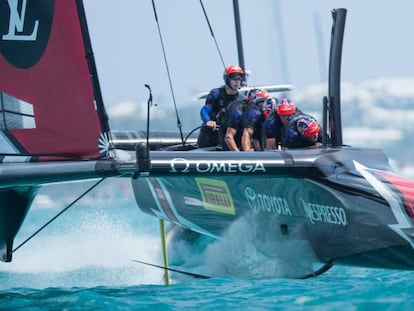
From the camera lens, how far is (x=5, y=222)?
18.7ft

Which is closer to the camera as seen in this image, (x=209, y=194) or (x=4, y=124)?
(x=4, y=124)

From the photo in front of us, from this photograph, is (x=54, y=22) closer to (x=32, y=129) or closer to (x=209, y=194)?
(x=32, y=129)

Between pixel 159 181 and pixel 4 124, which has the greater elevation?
pixel 4 124

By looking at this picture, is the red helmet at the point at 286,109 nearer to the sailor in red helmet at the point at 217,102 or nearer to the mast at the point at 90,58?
the sailor in red helmet at the point at 217,102

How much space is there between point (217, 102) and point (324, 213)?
2169mm

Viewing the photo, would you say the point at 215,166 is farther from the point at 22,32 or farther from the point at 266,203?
the point at 22,32

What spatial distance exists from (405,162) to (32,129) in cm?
3241

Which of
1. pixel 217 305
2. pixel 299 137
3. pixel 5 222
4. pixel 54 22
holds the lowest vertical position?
pixel 217 305

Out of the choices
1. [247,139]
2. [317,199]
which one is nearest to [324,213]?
[317,199]

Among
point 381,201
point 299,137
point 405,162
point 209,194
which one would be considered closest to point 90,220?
point 209,194

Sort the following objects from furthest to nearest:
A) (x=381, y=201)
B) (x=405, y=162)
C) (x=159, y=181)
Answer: (x=405, y=162) → (x=159, y=181) → (x=381, y=201)

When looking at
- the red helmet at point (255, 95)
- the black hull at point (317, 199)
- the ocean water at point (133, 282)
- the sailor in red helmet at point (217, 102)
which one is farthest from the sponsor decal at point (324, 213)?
the sailor in red helmet at point (217, 102)

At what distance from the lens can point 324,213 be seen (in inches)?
198

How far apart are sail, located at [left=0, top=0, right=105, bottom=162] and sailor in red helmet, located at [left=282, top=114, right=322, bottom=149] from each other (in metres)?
1.21
